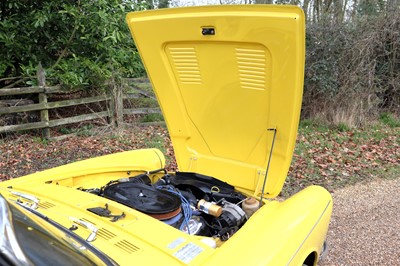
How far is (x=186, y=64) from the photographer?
2930 mm

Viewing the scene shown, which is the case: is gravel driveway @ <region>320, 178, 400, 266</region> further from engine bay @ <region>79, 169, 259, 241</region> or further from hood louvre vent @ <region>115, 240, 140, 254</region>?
hood louvre vent @ <region>115, 240, 140, 254</region>

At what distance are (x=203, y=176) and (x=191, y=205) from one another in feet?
1.36

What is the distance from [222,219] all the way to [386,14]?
28.6ft

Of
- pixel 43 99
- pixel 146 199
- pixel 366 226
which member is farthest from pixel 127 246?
pixel 43 99

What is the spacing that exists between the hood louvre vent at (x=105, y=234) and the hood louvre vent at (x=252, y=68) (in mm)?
1405

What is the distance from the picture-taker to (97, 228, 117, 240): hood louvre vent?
1929mm

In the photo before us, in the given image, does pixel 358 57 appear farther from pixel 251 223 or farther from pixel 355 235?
pixel 251 223

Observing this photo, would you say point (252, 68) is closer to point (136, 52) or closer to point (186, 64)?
point (186, 64)

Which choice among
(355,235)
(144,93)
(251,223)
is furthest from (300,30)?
(144,93)

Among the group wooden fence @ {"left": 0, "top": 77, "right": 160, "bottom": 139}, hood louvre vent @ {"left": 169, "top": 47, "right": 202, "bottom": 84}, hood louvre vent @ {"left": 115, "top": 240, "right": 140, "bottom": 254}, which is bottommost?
wooden fence @ {"left": 0, "top": 77, "right": 160, "bottom": 139}

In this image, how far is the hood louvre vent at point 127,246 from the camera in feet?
6.02

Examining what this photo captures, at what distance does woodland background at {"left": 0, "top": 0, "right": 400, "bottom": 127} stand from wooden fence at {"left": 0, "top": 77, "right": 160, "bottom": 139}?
24 centimetres

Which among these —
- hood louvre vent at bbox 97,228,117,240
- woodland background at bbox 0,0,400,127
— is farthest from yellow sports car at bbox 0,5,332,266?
woodland background at bbox 0,0,400,127

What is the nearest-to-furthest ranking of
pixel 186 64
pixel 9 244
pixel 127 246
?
1. pixel 9 244
2. pixel 127 246
3. pixel 186 64
